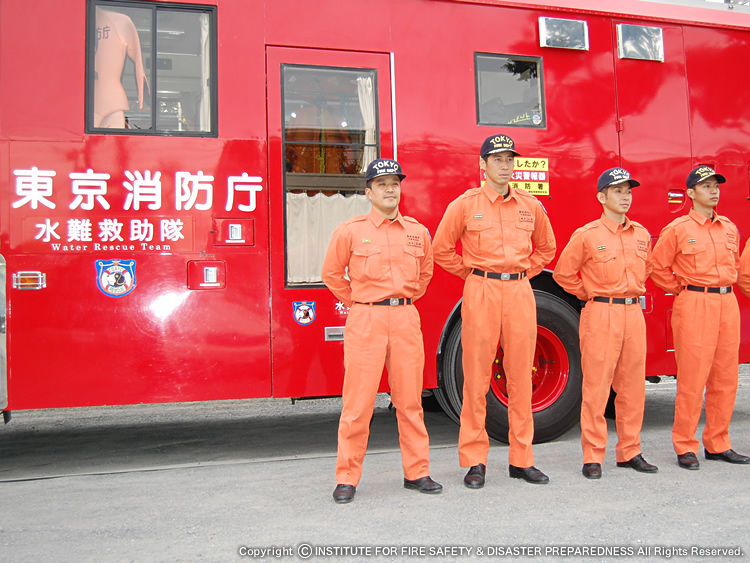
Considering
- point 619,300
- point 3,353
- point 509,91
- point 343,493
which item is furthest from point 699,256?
point 3,353

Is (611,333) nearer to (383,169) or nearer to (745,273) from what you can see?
(745,273)

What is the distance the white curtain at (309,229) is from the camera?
14.1ft

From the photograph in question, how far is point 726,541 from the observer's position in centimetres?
295

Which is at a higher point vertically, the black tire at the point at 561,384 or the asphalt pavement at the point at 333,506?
the black tire at the point at 561,384

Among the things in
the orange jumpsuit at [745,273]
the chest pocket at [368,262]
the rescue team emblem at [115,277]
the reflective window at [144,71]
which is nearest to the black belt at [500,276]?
the chest pocket at [368,262]

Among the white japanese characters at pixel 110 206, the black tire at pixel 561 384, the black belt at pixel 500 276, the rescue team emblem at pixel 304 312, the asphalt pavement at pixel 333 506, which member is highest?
the white japanese characters at pixel 110 206

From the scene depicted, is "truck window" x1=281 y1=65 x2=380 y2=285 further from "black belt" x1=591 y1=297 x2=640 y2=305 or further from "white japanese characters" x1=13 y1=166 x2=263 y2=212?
"black belt" x1=591 y1=297 x2=640 y2=305

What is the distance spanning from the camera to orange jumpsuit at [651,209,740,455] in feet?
13.6

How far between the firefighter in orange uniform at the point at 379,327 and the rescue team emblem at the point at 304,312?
20.5 inches

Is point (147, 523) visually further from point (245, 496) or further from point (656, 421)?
point (656, 421)

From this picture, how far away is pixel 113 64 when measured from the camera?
411 centimetres

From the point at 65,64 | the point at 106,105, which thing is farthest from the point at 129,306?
the point at 65,64

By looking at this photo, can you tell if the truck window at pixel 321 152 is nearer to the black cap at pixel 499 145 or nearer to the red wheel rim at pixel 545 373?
the black cap at pixel 499 145

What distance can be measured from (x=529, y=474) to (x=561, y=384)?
112 cm
